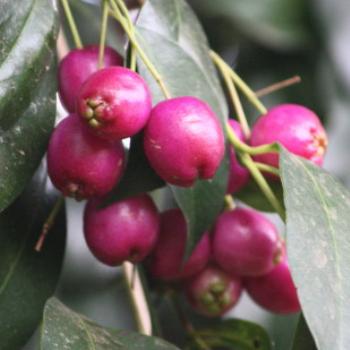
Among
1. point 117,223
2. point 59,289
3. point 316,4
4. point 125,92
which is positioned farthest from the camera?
point 316,4

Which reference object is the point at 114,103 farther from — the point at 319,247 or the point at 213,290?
the point at 213,290

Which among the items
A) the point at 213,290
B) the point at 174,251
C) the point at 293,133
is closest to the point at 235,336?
the point at 213,290

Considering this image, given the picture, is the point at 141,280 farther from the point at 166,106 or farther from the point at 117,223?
the point at 166,106

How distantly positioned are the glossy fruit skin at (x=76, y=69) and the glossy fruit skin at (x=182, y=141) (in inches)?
4.7

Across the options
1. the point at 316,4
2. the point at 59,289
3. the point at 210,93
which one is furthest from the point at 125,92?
the point at 316,4

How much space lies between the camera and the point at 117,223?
2.83 ft

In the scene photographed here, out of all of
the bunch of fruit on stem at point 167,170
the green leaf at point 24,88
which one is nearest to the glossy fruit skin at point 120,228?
the bunch of fruit on stem at point 167,170

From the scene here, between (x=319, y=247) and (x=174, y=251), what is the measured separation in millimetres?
249

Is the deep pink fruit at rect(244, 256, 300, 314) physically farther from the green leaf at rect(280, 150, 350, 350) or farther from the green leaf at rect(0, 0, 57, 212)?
the green leaf at rect(0, 0, 57, 212)

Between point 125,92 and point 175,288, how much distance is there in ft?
1.36

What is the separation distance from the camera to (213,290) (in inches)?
40.1

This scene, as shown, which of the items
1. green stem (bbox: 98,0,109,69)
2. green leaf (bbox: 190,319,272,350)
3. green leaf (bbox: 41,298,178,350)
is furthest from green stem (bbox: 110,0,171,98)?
green leaf (bbox: 190,319,272,350)

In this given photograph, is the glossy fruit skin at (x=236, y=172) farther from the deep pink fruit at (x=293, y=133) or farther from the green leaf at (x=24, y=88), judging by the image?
the green leaf at (x=24, y=88)

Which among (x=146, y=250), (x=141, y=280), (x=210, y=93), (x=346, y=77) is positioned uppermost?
(x=210, y=93)
